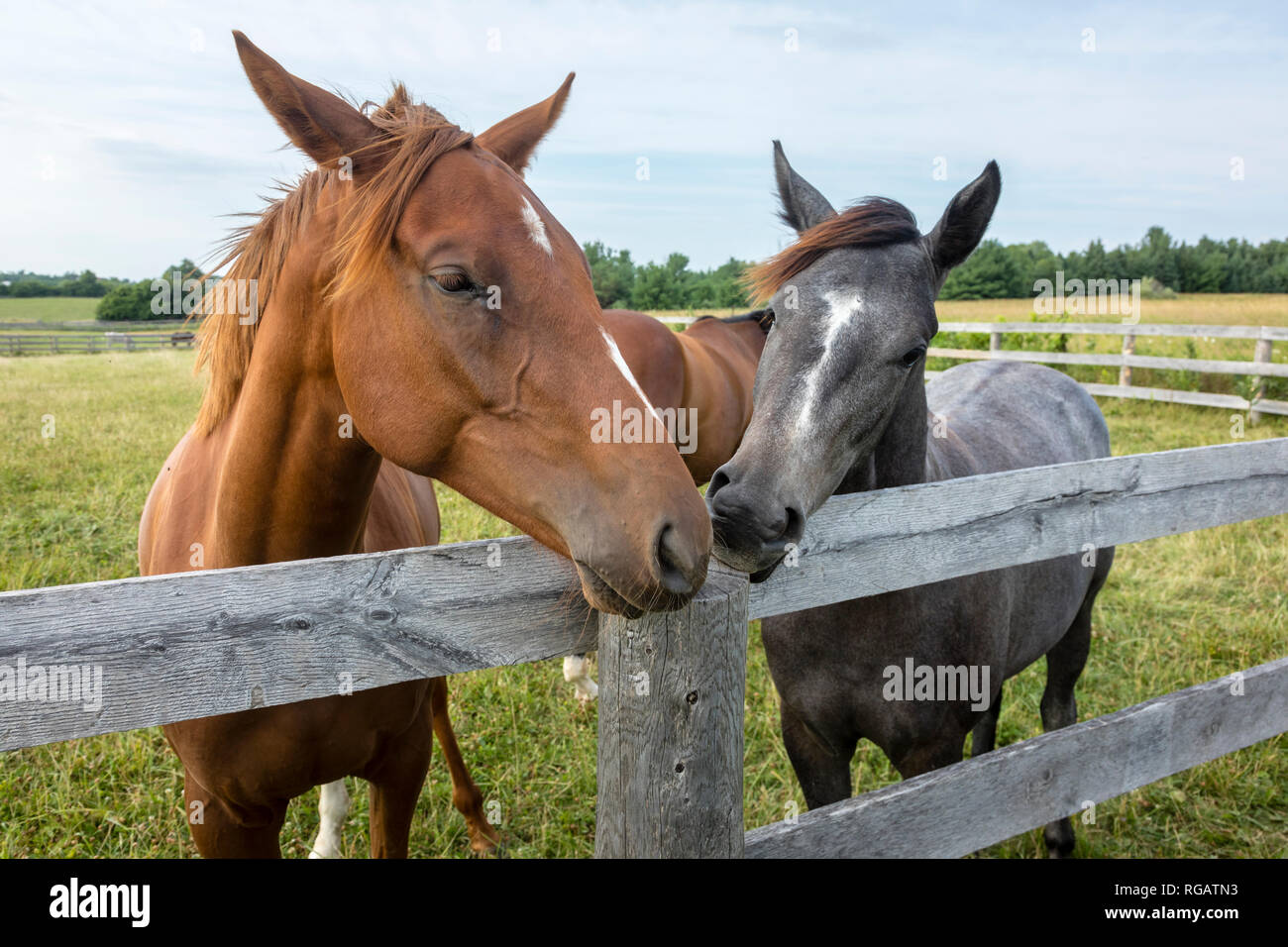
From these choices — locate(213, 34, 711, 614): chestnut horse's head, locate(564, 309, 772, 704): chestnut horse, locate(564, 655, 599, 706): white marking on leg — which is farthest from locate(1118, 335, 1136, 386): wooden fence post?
locate(213, 34, 711, 614): chestnut horse's head

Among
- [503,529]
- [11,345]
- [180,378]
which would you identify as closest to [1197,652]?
[503,529]

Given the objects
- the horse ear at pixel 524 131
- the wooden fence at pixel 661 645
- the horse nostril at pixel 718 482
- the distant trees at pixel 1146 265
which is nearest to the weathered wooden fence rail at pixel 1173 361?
the wooden fence at pixel 661 645

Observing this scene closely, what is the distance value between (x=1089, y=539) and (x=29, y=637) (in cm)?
266

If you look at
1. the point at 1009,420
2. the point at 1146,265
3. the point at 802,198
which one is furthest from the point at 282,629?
the point at 1146,265

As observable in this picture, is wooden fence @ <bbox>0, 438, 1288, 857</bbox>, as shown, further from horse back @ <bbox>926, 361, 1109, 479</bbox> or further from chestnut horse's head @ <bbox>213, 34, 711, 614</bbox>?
horse back @ <bbox>926, 361, 1109, 479</bbox>

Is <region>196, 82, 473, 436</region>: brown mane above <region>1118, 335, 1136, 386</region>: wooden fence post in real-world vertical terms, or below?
below

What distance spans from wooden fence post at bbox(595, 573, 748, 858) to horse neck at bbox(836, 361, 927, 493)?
995 mm

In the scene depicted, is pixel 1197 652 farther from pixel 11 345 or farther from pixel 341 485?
pixel 11 345

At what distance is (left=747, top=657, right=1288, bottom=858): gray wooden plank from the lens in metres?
1.86

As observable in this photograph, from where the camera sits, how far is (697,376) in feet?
21.0

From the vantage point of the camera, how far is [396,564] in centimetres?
144

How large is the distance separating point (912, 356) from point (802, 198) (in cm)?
87
